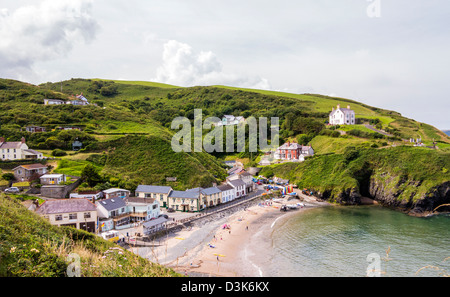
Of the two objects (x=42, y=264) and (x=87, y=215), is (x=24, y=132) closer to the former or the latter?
(x=87, y=215)

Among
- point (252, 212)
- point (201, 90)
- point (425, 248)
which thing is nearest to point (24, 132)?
point (252, 212)

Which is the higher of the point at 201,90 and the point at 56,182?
the point at 201,90

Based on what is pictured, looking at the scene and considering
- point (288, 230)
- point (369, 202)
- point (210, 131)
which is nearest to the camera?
point (288, 230)

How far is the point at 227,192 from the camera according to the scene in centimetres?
5241

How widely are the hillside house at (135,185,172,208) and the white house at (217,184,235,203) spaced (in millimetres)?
10213

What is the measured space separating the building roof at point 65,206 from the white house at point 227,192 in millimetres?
24080

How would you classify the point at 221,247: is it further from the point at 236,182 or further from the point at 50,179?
the point at 50,179

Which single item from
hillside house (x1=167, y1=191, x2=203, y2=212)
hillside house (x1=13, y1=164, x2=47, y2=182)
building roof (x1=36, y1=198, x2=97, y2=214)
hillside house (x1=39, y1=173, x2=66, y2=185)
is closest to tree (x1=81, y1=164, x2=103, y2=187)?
hillside house (x1=39, y1=173, x2=66, y2=185)

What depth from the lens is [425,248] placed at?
29.8m

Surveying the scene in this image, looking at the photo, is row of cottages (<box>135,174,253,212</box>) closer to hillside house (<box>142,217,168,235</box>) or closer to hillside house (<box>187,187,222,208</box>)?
hillside house (<box>187,187,222,208</box>)

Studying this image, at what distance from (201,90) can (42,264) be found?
14674 centimetres

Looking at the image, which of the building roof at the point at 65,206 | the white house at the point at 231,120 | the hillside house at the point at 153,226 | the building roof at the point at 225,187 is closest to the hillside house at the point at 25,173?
the building roof at the point at 65,206

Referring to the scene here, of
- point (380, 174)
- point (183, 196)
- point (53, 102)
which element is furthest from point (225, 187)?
point (53, 102)

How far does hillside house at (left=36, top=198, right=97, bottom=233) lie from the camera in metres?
29.8
